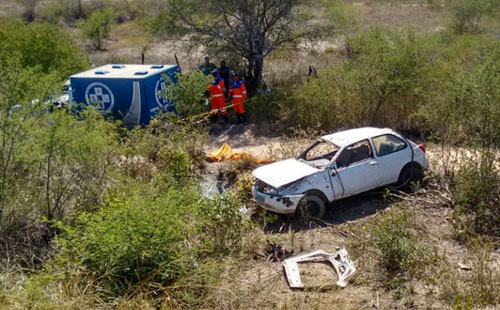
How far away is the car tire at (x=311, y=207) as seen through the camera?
9.13 m

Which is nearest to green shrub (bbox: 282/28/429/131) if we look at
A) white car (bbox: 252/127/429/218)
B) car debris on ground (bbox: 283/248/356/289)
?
white car (bbox: 252/127/429/218)

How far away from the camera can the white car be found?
9188 mm

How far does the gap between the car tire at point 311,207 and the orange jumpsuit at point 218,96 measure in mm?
6907

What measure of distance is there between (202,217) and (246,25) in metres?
11.2

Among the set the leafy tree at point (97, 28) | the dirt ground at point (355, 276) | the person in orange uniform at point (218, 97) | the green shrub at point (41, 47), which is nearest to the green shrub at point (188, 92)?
the person in orange uniform at point (218, 97)

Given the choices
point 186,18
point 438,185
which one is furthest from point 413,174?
point 186,18

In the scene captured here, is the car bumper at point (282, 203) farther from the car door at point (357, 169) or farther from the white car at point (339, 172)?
the car door at point (357, 169)

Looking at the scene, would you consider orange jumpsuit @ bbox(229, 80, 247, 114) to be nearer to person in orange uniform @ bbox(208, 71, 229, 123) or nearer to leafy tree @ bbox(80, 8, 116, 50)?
person in orange uniform @ bbox(208, 71, 229, 123)

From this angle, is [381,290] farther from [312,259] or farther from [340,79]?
[340,79]

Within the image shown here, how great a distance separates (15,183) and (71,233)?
240cm

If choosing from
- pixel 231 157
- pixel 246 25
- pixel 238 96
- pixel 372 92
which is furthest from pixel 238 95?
pixel 231 157

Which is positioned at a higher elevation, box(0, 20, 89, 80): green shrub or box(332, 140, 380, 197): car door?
box(0, 20, 89, 80): green shrub

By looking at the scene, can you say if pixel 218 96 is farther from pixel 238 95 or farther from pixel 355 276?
pixel 355 276

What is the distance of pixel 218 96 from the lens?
15984 mm
